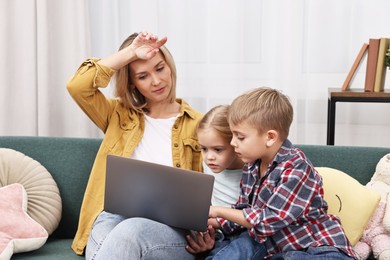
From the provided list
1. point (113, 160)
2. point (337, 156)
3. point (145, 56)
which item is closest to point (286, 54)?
point (337, 156)

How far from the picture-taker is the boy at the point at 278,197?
161cm

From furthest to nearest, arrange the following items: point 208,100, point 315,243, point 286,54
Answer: point 208,100
point 286,54
point 315,243

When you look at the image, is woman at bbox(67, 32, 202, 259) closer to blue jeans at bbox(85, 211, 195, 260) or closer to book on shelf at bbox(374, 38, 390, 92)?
blue jeans at bbox(85, 211, 195, 260)

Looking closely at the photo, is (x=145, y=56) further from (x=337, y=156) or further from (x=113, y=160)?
(x=337, y=156)

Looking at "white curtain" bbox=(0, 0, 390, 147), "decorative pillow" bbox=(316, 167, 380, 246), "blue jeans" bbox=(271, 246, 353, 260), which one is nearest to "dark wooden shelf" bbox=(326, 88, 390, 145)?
"white curtain" bbox=(0, 0, 390, 147)

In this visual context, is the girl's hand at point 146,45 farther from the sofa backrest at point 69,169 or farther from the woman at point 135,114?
the sofa backrest at point 69,169

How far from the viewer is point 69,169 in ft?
7.21

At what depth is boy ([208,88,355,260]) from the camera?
161cm

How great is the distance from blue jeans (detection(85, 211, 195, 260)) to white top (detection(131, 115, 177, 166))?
0.91ft

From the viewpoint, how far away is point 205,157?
6.02 feet

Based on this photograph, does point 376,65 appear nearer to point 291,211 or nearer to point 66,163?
point 291,211

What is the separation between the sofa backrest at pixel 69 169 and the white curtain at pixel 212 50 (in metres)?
0.72

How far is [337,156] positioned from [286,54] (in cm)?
71

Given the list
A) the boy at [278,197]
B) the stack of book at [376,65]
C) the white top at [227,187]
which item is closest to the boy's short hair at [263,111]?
the boy at [278,197]
